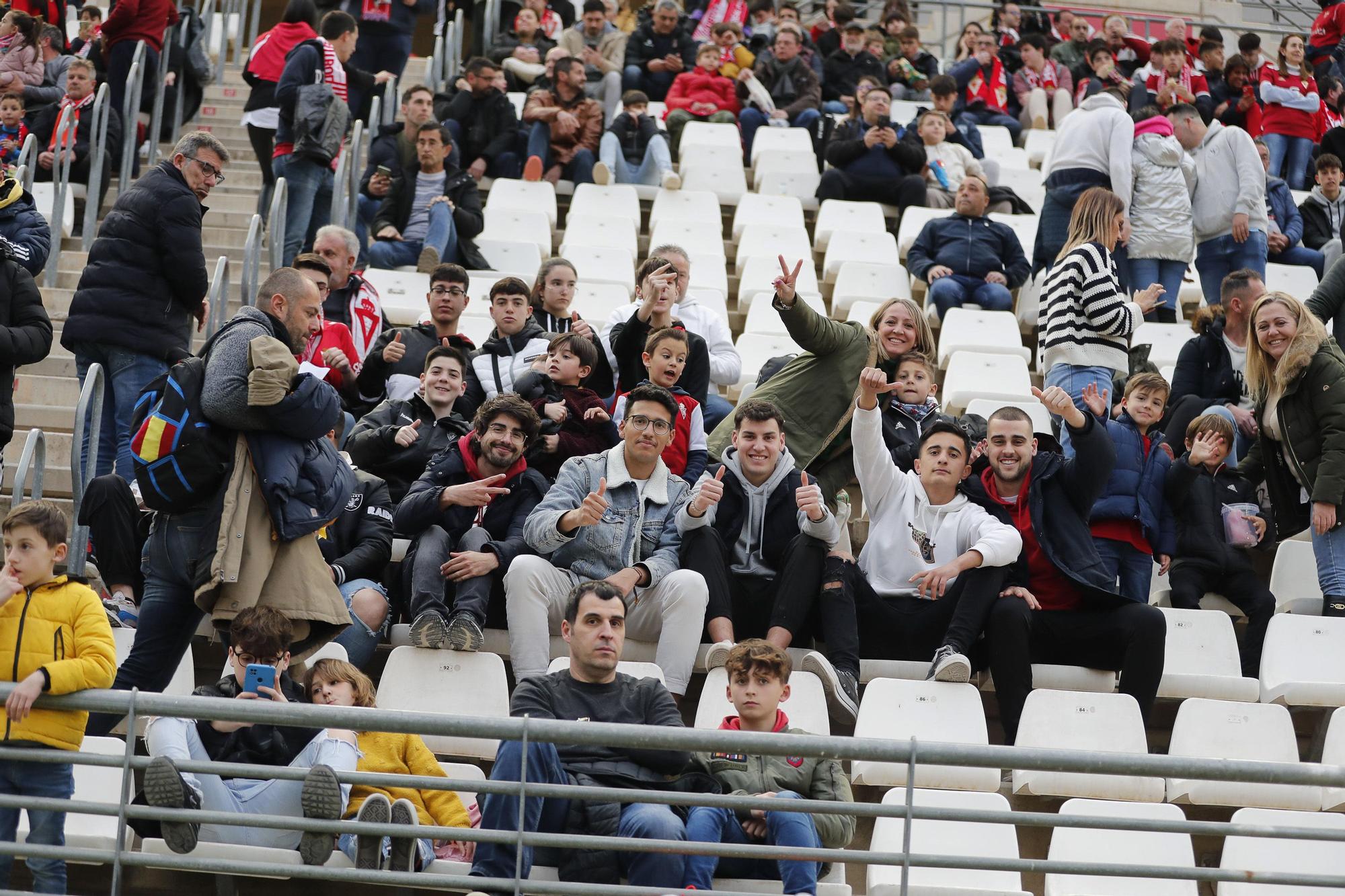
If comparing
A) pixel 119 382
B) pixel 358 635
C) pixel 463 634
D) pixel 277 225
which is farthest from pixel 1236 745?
pixel 277 225

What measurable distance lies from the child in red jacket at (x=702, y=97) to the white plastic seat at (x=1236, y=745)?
7.13 meters

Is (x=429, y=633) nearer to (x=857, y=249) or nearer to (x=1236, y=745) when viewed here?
(x=1236, y=745)

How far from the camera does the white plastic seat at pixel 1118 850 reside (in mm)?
4863

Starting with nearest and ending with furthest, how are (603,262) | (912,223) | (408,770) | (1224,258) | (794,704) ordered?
(408,770), (794,704), (603,262), (1224,258), (912,223)

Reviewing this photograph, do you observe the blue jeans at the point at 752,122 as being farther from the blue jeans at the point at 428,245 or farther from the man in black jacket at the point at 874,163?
the blue jeans at the point at 428,245

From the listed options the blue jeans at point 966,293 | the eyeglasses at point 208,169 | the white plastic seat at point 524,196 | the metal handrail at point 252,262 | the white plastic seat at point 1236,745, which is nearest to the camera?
the white plastic seat at point 1236,745

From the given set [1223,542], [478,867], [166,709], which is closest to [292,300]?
[166,709]

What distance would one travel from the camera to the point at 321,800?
4.18m

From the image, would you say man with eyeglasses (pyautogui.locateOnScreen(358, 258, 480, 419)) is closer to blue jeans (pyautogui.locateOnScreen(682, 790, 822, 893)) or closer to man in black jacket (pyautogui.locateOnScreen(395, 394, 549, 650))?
man in black jacket (pyautogui.locateOnScreen(395, 394, 549, 650))

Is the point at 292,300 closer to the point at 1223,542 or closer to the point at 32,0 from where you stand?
the point at 1223,542

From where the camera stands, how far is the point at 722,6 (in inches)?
527

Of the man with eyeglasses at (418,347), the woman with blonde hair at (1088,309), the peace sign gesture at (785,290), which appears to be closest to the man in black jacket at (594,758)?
the peace sign gesture at (785,290)

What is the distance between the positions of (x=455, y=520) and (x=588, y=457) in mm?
532

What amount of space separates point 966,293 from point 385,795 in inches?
219
